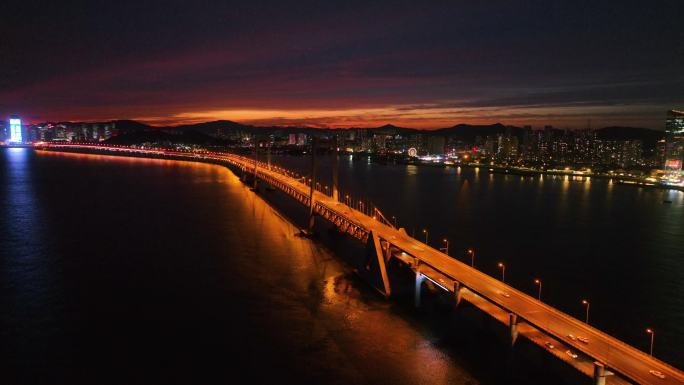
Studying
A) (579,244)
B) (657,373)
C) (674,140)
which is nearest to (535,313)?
(657,373)

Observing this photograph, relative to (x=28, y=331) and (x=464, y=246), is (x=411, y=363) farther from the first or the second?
(x=464, y=246)

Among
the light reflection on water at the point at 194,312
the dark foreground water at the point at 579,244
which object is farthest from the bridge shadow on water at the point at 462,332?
the dark foreground water at the point at 579,244

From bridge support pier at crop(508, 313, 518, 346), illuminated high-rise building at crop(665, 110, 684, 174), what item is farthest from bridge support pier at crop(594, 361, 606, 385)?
illuminated high-rise building at crop(665, 110, 684, 174)

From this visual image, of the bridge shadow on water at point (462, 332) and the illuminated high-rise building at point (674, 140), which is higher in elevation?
the illuminated high-rise building at point (674, 140)

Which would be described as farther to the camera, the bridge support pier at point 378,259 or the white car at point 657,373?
the bridge support pier at point 378,259

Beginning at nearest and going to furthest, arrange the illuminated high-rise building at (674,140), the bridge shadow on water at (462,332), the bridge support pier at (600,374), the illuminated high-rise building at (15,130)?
1. the bridge support pier at (600,374)
2. the bridge shadow on water at (462,332)
3. the illuminated high-rise building at (674,140)
4. the illuminated high-rise building at (15,130)

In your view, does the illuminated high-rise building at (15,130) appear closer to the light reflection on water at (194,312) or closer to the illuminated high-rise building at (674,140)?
the light reflection on water at (194,312)

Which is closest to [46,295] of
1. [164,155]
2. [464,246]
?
[464,246]
